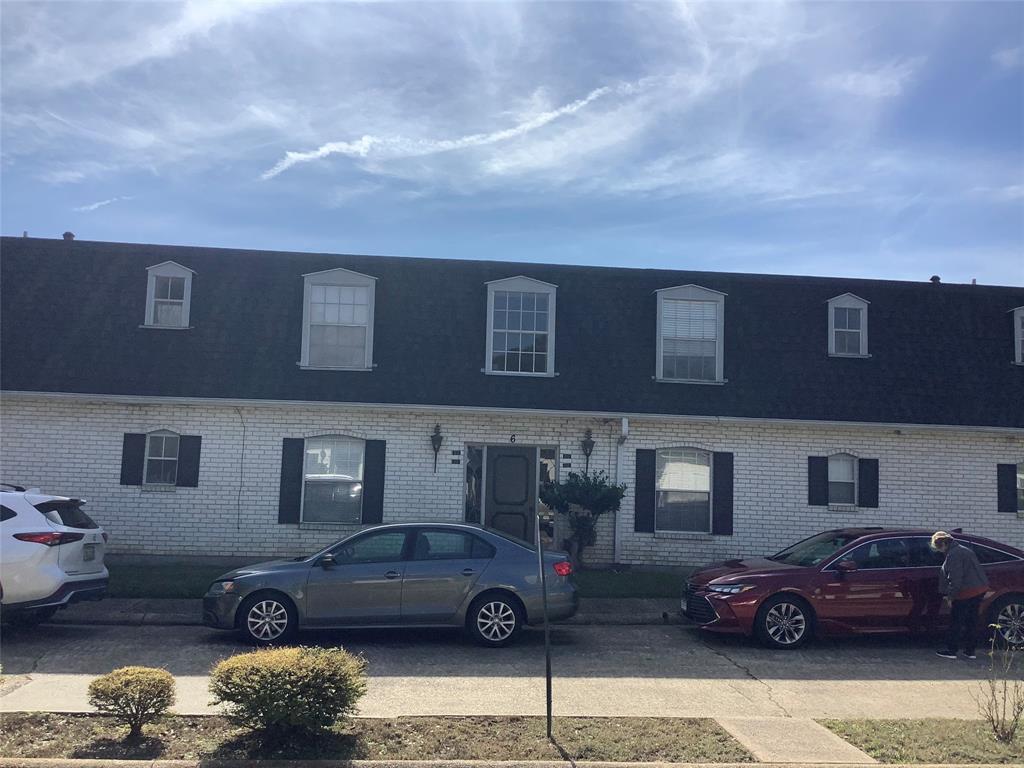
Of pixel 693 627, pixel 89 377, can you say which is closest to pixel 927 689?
pixel 693 627

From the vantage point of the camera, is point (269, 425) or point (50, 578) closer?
point (50, 578)

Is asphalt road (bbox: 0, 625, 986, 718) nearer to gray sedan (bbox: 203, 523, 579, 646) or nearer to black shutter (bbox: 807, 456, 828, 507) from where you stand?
gray sedan (bbox: 203, 523, 579, 646)

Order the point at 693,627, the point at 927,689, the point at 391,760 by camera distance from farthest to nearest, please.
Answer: the point at 693,627, the point at 927,689, the point at 391,760

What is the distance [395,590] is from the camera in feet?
33.1

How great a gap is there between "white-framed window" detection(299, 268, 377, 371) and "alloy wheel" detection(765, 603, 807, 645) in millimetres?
8387

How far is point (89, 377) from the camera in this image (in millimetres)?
15328

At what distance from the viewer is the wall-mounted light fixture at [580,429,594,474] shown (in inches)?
621

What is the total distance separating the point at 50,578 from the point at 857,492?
13.0 m

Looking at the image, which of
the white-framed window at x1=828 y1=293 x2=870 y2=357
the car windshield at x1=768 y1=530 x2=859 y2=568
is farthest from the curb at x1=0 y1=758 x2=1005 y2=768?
the white-framed window at x1=828 y1=293 x2=870 y2=357

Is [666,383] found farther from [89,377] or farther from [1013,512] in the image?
[89,377]

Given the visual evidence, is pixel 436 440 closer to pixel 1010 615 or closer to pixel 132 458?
pixel 132 458

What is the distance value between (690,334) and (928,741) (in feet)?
34.0

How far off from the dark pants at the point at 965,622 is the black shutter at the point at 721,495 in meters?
5.66

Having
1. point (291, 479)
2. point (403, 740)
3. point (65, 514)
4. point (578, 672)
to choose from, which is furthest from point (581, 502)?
point (403, 740)
